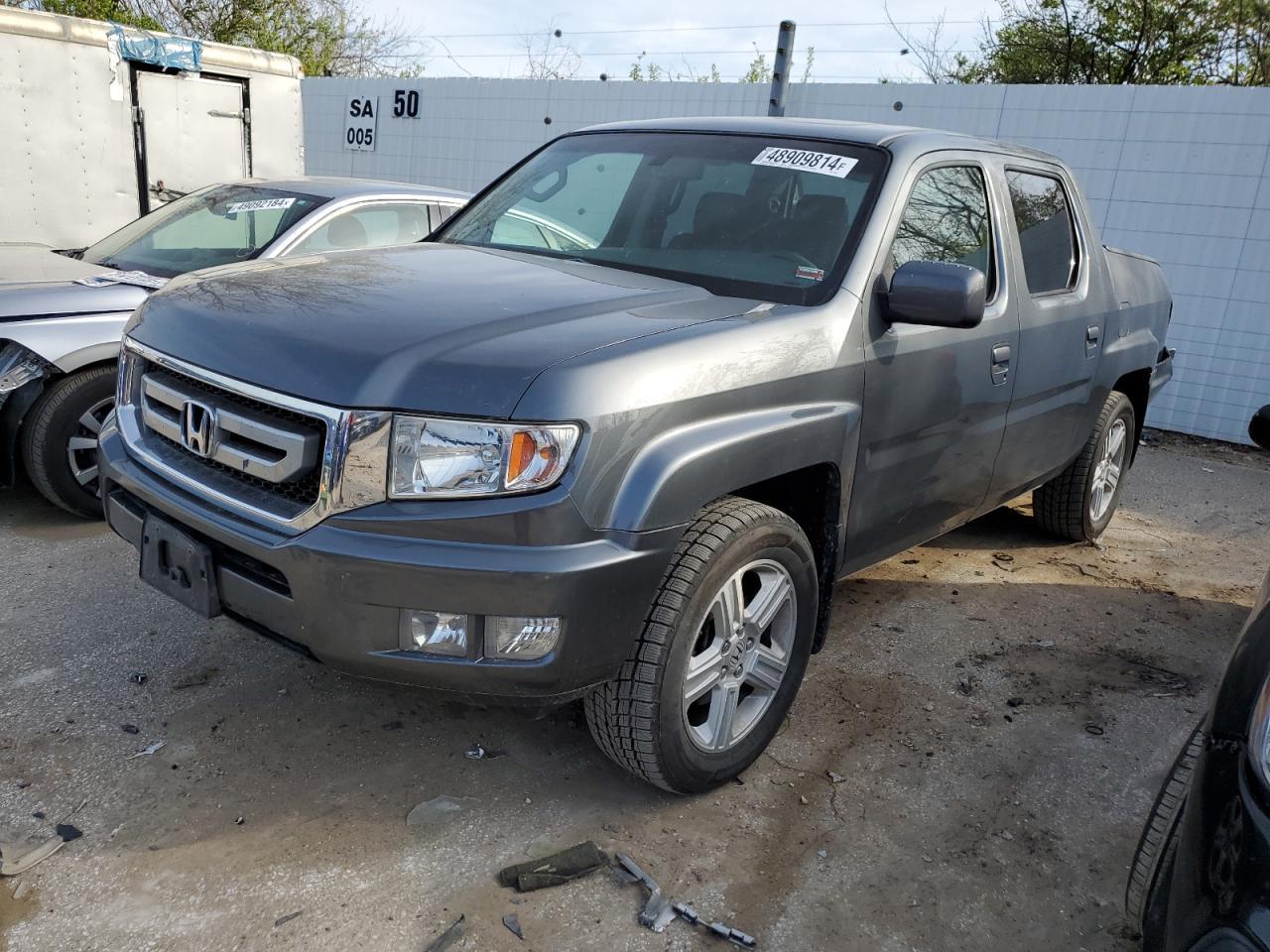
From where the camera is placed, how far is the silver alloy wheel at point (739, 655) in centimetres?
276

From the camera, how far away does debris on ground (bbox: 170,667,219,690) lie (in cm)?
333

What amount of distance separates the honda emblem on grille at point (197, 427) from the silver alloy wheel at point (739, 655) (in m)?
1.36

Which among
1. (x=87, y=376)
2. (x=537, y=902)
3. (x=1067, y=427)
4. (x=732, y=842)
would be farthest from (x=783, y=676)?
(x=87, y=376)

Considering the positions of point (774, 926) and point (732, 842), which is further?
point (732, 842)

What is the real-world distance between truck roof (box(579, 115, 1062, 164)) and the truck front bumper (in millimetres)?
1710

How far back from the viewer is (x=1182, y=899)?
1664mm

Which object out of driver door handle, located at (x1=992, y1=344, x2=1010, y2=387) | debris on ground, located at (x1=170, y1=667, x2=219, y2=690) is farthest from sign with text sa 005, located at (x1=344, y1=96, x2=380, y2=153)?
driver door handle, located at (x1=992, y1=344, x2=1010, y2=387)

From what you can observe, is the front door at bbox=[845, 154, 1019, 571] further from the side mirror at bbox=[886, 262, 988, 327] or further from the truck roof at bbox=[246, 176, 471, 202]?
the truck roof at bbox=[246, 176, 471, 202]

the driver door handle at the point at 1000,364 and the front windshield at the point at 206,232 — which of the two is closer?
the driver door handle at the point at 1000,364

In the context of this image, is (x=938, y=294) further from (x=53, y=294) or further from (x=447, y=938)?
(x=53, y=294)

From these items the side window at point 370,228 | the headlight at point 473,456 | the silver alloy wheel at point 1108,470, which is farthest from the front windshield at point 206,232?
the silver alloy wheel at point 1108,470

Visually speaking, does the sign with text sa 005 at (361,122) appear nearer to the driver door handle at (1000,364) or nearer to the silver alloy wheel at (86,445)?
the silver alloy wheel at (86,445)

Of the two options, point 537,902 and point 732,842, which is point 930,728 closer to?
point 732,842

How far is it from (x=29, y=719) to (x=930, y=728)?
2.84m
